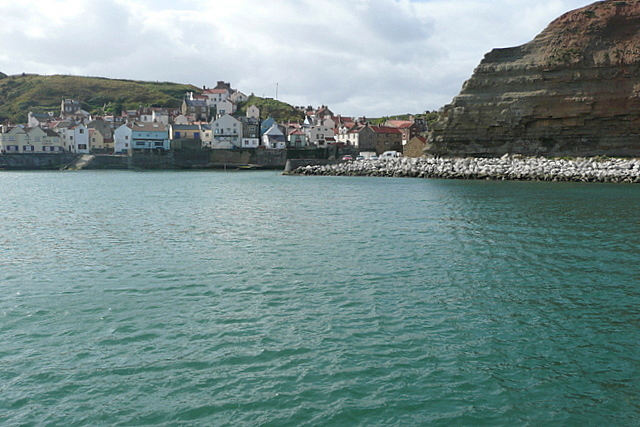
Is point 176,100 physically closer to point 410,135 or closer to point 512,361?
point 410,135

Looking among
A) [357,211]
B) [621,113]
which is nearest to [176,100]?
[621,113]

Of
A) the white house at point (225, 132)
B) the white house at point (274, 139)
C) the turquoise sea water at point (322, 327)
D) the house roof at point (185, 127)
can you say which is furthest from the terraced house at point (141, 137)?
the turquoise sea water at point (322, 327)

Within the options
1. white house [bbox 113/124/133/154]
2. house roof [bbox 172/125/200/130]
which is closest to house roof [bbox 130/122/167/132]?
white house [bbox 113/124/133/154]

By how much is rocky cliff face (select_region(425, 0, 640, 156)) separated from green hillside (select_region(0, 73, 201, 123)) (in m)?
106

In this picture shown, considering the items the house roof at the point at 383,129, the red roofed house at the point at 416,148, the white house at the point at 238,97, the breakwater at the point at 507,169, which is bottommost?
the breakwater at the point at 507,169

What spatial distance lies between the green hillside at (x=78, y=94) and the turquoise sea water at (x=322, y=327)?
134869 millimetres

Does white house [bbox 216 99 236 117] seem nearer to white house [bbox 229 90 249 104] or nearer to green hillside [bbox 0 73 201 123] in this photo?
white house [bbox 229 90 249 104]

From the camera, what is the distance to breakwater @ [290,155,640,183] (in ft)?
143

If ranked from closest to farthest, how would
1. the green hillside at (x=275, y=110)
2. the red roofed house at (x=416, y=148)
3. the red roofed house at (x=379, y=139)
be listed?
the red roofed house at (x=416, y=148) → the red roofed house at (x=379, y=139) → the green hillside at (x=275, y=110)

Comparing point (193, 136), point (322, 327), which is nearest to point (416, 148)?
point (193, 136)

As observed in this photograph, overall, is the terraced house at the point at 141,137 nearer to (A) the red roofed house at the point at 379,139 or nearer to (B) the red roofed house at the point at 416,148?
(A) the red roofed house at the point at 379,139

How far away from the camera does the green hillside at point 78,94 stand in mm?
141375

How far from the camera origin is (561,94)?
53531 mm

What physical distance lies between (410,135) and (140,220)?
7596 cm
